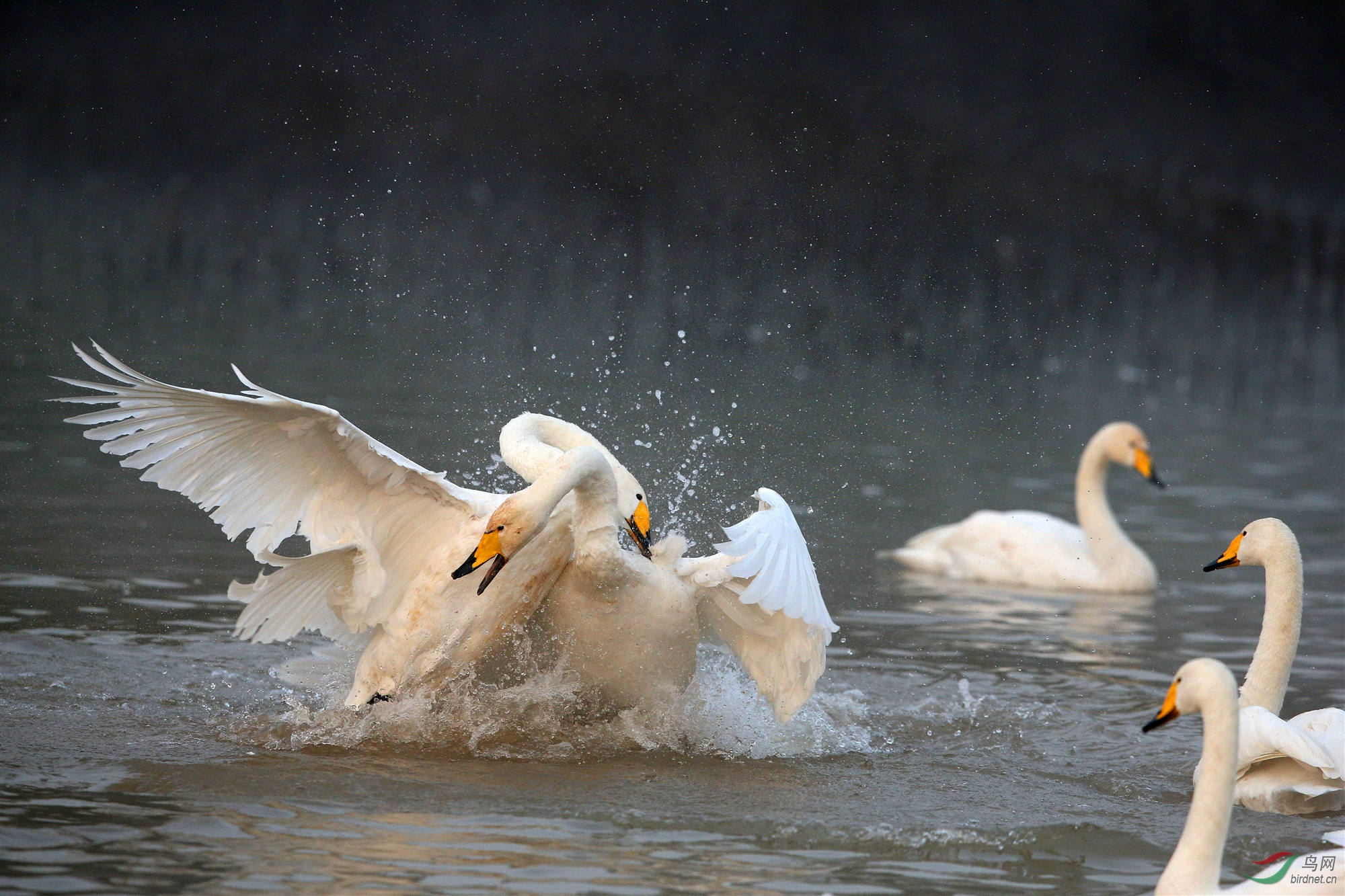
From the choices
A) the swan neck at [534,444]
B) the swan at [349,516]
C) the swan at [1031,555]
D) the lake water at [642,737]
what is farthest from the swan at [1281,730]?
the swan at [1031,555]

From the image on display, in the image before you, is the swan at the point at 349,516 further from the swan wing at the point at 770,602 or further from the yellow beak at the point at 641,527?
the swan wing at the point at 770,602

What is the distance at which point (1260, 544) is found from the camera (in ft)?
22.3

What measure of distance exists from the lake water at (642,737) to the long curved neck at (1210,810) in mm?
405

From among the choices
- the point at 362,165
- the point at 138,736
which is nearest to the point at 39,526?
the point at 138,736

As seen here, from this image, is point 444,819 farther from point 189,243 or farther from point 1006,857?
point 189,243

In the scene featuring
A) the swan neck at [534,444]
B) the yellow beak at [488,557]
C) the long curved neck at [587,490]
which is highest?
the swan neck at [534,444]

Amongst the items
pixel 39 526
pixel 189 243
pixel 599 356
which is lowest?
pixel 39 526

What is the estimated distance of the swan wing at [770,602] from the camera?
590 centimetres

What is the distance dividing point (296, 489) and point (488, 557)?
115 cm

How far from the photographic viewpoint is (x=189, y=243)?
3303cm

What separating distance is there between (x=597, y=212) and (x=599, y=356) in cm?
1437

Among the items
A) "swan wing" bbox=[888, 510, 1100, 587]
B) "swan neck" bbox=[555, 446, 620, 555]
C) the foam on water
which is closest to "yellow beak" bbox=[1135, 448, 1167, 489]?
"swan wing" bbox=[888, 510, 1100, 587]

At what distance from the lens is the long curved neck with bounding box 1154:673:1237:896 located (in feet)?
15.2

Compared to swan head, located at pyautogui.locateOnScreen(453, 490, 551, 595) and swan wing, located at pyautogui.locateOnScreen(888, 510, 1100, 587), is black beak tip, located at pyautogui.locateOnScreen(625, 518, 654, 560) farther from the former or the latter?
swan wing, located at pyautogui.locateOnScreen(888, 510, 1100, 587)
